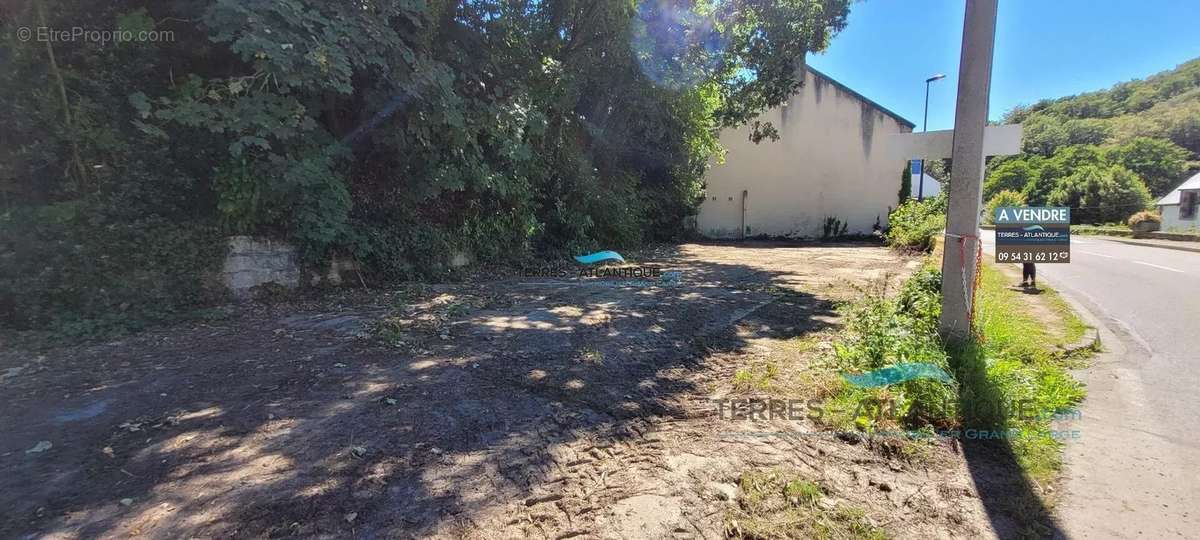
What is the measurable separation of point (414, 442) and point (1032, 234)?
18.0 ft

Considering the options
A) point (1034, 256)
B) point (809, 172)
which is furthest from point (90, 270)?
point (809, 172)

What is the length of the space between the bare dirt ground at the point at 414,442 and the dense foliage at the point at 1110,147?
159ft

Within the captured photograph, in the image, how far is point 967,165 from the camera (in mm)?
3975

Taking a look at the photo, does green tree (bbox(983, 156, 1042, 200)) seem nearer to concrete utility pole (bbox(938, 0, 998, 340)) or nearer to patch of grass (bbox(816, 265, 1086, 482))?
patch of grass (bbox(816, 265, 1086, 482))

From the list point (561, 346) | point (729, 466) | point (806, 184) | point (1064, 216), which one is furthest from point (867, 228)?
point (729, 466)

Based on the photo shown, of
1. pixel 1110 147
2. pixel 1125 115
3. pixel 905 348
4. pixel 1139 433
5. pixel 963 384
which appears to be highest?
pixel 1125 115

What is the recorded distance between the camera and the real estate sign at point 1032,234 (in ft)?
15.2

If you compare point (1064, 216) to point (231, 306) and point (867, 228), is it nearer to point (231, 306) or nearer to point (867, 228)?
point (231, 306)

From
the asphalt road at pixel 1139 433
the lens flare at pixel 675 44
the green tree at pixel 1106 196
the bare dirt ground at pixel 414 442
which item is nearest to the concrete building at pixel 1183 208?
the green tree at pixel 1106 196

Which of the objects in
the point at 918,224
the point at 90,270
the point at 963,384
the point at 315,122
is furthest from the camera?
the point at 918,224

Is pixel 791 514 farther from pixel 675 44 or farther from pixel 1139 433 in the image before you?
pixel 675 44

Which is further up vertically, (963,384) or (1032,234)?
(1032,234)

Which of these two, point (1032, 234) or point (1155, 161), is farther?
point (1155, 161)

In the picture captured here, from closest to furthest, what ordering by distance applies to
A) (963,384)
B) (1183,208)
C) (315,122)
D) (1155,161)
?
(963,384)
(315,122)
(1183,208)
(1155,161)
